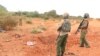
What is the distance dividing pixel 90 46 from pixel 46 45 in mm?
2346

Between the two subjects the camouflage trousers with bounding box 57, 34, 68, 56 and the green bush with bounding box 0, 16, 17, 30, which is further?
the green bush with bounding box 0, 16, 17, 30

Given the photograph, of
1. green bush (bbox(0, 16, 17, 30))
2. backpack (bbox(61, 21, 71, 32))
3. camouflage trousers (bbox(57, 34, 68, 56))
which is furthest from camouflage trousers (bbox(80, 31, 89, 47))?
green bush (bbox(0, 16, 17, 30))

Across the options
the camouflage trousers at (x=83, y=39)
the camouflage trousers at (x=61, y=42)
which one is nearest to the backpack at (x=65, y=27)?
the camouflage trousers at (x=61, y=42)

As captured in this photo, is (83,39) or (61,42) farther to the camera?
(83,39)

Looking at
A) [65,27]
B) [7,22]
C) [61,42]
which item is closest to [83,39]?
[61,42]

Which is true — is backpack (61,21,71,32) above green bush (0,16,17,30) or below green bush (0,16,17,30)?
above

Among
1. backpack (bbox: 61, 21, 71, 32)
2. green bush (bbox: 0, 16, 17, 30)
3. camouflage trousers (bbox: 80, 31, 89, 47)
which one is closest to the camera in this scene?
backpack (bbox: 61, 21, 71, 32)

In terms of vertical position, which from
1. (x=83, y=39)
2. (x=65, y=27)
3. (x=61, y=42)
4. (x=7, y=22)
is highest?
(x=65, y=27)

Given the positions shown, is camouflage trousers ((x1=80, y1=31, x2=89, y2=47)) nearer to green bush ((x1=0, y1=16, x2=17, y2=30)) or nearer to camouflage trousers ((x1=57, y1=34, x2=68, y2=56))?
camouflage trousers ((x1=57, y1=34, x2=68, y2=56))

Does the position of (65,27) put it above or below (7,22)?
above

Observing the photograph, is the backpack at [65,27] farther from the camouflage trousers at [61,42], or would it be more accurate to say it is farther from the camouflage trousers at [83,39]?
the camouflage trousers at [83,39]

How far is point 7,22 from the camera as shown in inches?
1107

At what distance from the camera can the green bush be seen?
28.2m

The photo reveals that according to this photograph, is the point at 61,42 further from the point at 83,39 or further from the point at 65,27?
the point at 83,39
